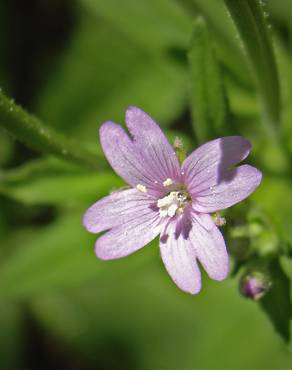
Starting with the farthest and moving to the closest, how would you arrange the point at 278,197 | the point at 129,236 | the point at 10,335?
the point at 10,335 → the point at 278,197 → the point at 129,236

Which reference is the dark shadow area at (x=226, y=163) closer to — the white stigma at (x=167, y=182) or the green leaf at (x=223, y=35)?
the white stigma at (x=167, y=182)

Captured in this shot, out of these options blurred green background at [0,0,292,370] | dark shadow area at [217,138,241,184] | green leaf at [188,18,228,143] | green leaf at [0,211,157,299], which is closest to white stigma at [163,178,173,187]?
dark shadow area at [217,138,241,184]

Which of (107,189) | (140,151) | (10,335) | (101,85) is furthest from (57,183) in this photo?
(10,335)

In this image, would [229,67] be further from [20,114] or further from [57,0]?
[57,0]

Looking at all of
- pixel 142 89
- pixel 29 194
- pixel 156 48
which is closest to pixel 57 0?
pixel 142 89

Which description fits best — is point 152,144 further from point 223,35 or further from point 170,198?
point 223,35

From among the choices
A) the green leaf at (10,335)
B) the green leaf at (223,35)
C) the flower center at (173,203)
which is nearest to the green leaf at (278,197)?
the green leaf at (223,35)
